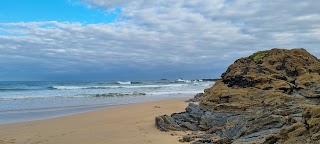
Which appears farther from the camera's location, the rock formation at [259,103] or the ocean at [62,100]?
the ocean at [62,100]

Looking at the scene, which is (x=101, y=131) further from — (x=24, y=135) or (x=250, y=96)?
(x=250, y=96)

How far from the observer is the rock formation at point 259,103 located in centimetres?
687

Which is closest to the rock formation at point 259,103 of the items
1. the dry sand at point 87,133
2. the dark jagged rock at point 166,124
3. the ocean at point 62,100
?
the dark jagged rock at point 166,124

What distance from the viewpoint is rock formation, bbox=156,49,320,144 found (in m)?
6.87

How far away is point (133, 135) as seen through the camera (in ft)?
34.3

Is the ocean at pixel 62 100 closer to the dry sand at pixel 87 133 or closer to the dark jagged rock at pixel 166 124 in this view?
the dry sand at pixel 87 133

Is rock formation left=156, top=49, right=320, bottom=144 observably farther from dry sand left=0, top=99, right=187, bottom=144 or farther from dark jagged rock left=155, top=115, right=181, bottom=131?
dry sand left=0, top=99, right=187, bottom=144

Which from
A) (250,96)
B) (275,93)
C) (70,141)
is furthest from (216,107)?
(70,141)

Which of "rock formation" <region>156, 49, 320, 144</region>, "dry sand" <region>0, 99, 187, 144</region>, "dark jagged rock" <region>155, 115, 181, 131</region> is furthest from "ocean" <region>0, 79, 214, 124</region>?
"rock formation" <region>156, 49, 320, 144</region>

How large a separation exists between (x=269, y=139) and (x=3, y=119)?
548 inches

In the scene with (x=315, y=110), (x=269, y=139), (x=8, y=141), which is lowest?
(x=8, y=141)

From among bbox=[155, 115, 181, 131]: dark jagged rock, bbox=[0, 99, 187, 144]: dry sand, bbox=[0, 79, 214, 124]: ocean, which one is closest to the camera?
bbox=[0, 99, 187, 144]: dry sand

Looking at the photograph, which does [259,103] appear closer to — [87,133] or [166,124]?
[166,124]

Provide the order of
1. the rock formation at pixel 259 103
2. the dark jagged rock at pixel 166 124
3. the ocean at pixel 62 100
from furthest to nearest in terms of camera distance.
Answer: the ocean at pixel 62 100, the dark jagged rock at pixel 166 124, the rock formation at pixel 259 103
